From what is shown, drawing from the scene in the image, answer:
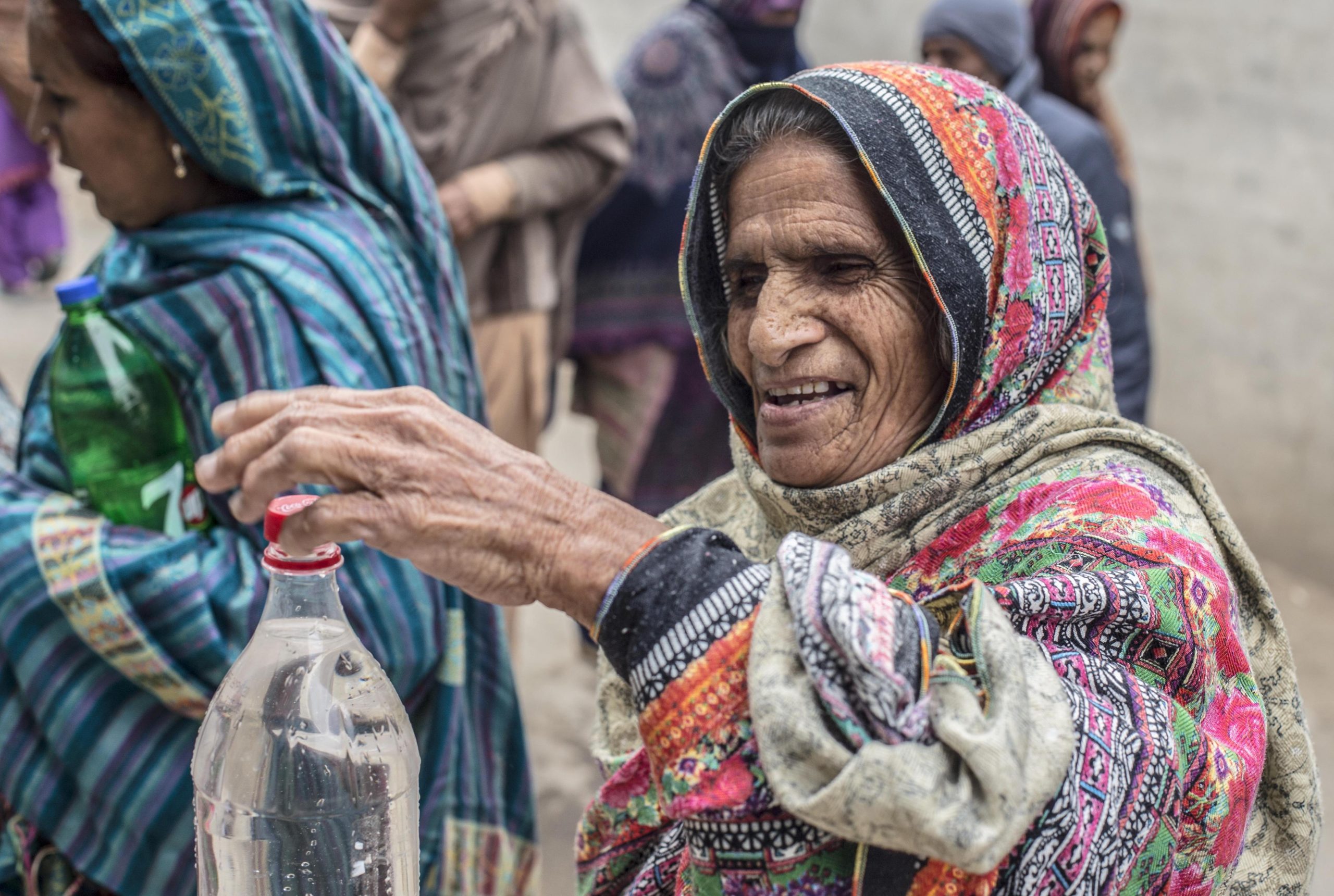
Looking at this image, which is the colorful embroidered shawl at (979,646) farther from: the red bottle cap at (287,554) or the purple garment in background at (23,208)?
the purple garment in background at (23,208)

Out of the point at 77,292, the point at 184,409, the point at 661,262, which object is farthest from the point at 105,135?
the point at 661,262

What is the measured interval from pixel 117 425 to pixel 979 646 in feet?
4.65

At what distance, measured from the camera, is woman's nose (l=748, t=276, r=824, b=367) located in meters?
1.50

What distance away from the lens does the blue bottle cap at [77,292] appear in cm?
191

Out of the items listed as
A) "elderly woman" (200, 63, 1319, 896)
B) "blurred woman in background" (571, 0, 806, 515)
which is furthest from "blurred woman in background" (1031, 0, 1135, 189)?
"elderly woman" (200, 63, 1319, 896)

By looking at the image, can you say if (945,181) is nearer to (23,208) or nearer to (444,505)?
(444,505)

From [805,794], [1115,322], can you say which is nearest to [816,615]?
[805,794]

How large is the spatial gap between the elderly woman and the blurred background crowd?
211 centimetres

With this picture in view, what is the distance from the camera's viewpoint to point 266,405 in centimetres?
130

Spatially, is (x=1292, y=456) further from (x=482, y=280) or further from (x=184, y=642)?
(x=184, y=642)

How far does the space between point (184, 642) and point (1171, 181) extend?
5158 mm

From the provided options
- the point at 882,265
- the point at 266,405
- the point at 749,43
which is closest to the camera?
the point at 266,405

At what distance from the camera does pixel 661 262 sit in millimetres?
4590

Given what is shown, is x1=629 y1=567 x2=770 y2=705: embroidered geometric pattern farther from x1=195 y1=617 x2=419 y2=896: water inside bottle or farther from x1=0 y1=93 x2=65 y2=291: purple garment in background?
x1=0 y1=93 x2=65 y2=291: purple garment in background
